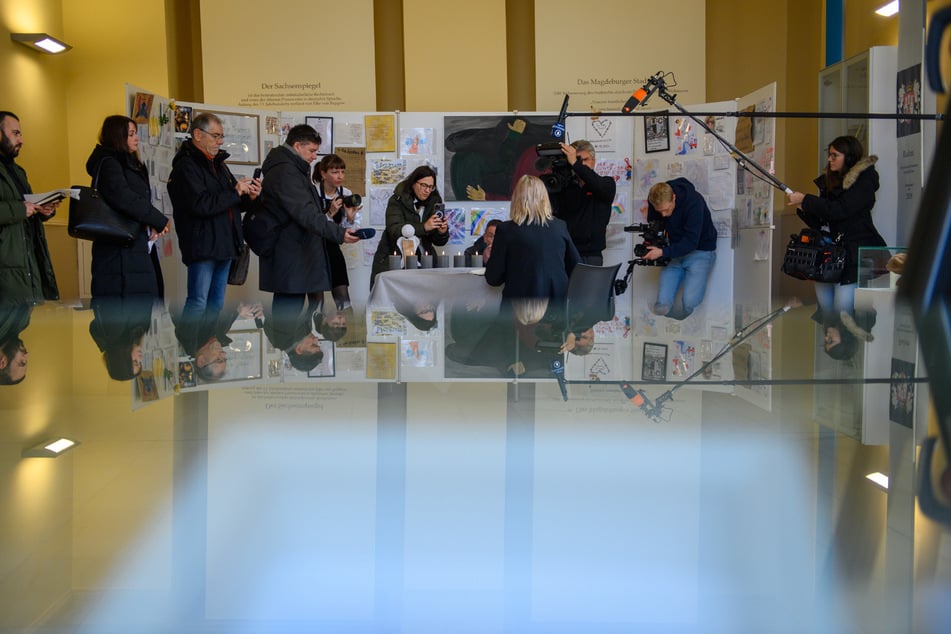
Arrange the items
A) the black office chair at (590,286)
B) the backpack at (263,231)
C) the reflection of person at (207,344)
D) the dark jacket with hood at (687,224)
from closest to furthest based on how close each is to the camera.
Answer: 1. the reflection of person at (207,344)
2. the black office chair at (590,286)
3. the backpack at (263,231)
4. the dark jacket with hood at (687,224)

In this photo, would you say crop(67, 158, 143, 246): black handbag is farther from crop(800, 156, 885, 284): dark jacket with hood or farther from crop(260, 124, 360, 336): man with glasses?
crop(800, 156, 885, 284): dark jacket with hood

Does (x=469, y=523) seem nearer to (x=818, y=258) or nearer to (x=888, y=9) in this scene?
(x=818, y=258)

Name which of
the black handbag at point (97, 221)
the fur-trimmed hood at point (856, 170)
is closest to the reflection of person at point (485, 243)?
the fur-trimmed hood at point (856, 170)

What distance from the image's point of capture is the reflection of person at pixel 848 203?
5.08 meters

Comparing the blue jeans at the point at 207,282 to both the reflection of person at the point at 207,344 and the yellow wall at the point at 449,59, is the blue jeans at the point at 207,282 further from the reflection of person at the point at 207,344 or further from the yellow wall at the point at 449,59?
the yellow wall at the point at 449,59

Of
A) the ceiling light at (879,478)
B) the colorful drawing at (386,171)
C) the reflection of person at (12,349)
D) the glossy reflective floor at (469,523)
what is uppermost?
the colorful drawing at (386,171)

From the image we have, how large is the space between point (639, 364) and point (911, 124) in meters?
5.07

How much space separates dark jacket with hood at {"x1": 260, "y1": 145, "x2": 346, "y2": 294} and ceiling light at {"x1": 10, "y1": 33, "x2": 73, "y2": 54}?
4.84m

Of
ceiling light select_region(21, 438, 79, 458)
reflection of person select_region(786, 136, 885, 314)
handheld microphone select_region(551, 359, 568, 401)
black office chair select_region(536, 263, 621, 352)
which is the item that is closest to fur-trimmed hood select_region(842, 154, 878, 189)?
reflection of person select_region(786, 136, 885, 314)

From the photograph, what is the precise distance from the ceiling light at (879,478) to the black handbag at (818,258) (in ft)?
15.3

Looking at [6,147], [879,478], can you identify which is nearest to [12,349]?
[879,478]

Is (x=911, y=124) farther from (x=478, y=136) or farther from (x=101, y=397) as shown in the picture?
(x=101, y=397)

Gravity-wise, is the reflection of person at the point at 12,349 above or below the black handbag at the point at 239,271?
below

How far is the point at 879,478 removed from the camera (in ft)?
2.27
